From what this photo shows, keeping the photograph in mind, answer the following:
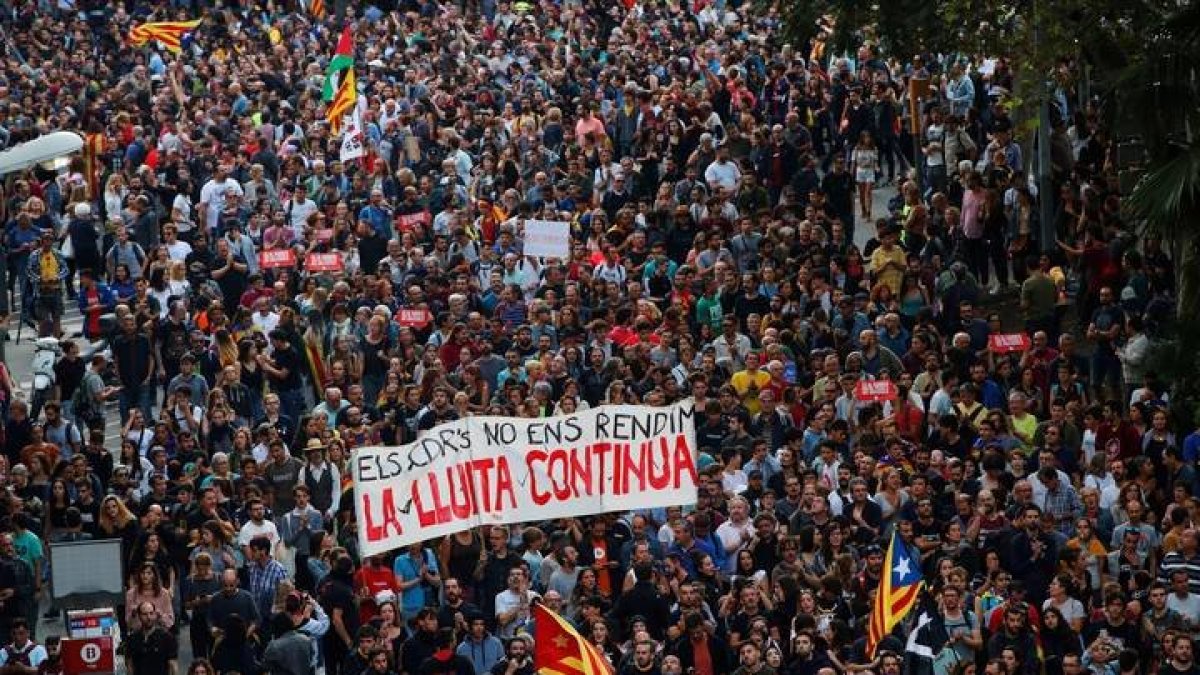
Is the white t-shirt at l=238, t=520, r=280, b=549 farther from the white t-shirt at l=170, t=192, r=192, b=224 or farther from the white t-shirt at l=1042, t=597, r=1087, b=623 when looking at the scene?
the white t-shirt at l=170, t=192, r=192, b=224

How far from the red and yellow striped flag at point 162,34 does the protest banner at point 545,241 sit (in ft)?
50.7

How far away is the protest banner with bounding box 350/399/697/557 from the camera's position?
77.1 feet

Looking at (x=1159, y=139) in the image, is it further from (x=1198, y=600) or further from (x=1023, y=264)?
(x=1023, y=264)

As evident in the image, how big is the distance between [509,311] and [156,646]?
804 cm

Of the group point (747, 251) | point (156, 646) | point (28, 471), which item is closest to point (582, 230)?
point (747, 251)

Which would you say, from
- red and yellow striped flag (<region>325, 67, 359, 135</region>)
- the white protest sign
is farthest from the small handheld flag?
red and yellow striped flag (<region>325, 67, 359, 135</region>)

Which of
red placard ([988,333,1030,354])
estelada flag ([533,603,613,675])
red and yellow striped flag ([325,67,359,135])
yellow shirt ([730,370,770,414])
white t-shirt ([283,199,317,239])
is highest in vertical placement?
red and yellow striped flag ([325,67,359,135])

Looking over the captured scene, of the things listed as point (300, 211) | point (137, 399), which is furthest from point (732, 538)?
point (300, 211)

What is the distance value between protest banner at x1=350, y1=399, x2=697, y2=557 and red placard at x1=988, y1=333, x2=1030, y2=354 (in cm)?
463

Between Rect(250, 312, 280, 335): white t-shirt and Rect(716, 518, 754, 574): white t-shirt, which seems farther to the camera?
Rect(250, 312, 280, 335): white t-shirt

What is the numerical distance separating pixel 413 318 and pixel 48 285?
454 cm

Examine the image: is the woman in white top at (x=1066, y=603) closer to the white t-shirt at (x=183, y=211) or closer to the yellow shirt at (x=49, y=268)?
the yellow shirt at (x=49, y=268)

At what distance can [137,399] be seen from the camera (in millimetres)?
29500

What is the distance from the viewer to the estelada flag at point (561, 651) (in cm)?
2131
